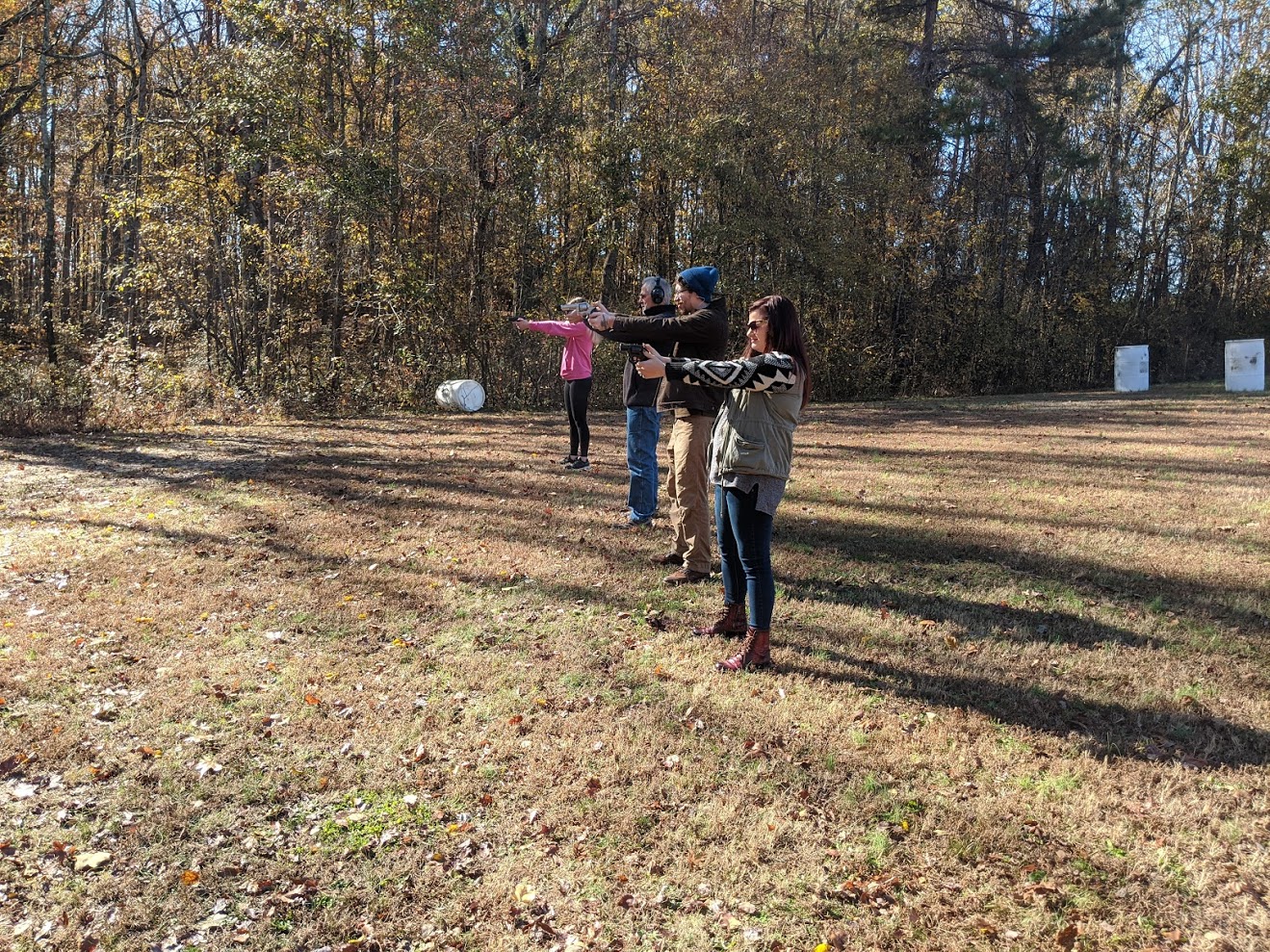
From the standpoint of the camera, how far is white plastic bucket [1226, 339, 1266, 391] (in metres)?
18.9

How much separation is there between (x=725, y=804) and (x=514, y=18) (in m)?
16.8

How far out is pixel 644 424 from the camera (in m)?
5.83

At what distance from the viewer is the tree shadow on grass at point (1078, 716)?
11.2ft

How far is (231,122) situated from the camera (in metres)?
14.1

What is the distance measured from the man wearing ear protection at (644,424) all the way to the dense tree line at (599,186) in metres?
9.38

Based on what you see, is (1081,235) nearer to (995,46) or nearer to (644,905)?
(995,46)

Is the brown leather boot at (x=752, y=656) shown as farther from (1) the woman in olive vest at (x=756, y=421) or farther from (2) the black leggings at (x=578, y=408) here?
(2) the black leggings at (x=578, y=408)

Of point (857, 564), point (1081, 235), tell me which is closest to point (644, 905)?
point (857, 564)

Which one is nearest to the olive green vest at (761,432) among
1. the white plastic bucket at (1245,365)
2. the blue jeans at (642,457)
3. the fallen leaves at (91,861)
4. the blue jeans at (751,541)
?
the blue jeans at (751,541)

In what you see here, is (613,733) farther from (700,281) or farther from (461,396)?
(461,396)

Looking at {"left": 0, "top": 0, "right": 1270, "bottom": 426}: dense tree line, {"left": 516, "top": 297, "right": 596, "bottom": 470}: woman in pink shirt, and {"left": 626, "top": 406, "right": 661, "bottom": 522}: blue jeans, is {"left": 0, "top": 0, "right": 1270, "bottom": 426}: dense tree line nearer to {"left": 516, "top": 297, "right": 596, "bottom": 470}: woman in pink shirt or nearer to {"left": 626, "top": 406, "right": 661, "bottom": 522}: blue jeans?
{"left": 516, "top": 297, "right": 596, "bottom": 470}: woman in pink shirt

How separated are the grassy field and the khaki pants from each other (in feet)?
0.88

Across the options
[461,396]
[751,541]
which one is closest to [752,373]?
[751,541]

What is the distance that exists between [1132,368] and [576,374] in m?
17.9
